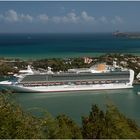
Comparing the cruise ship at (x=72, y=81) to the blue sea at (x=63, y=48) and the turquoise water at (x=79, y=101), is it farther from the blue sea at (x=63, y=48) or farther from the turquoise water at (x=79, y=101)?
the blue sea at (x=63, y=48)

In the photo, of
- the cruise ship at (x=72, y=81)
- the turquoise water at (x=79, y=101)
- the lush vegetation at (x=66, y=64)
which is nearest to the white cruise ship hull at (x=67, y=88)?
the cruise ship at (x=72, y=81)

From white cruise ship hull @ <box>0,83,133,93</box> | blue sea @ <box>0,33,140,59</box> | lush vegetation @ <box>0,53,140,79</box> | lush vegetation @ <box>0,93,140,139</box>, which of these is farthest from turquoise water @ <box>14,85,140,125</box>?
blue sea @ <box>0,33,140,59</box>

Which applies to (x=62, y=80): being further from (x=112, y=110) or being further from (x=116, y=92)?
(x=112, y=110)

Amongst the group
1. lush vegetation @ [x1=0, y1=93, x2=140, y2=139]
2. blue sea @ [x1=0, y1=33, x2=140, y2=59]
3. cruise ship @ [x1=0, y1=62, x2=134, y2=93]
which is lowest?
blue sea @ [x1=0, y1=33, x2=140, y2=59]

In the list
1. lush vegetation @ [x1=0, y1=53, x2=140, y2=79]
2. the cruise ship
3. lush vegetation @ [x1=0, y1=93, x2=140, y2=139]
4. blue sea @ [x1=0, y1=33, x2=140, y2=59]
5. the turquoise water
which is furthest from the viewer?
blue sea @ [x1=0, y1=33, x2=140, y2=59]

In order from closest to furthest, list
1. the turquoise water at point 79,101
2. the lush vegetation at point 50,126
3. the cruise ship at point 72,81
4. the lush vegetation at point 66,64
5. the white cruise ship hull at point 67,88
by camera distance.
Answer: the lush vegetation at point 50,126
the turquoise water at point 79,101
the white cruise ship hull at point 67,88
the cruise ship at point 72,81
the lush vegetation at point 66,64

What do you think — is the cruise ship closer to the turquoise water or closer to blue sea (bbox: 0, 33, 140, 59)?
the turquoise water

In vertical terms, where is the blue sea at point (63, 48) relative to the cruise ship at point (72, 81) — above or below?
below

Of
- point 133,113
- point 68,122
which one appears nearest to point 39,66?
point 133,113
